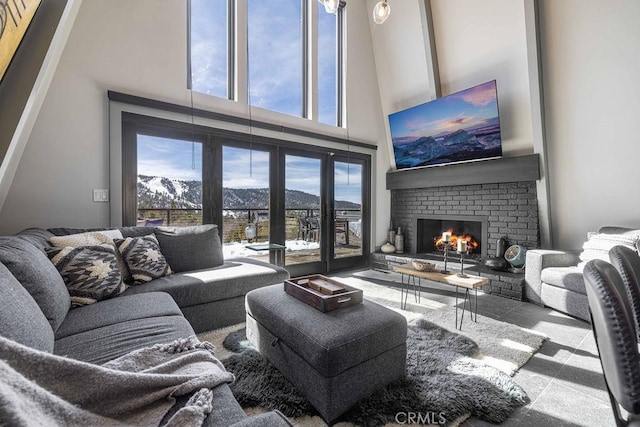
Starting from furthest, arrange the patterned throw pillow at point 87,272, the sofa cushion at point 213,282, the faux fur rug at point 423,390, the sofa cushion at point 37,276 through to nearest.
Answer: the sofa cushion at point 213,282 < the patterned throw pillow at point 87,272 < the faux fur rug at point 423,390 < the sofa cushion at point 37,276

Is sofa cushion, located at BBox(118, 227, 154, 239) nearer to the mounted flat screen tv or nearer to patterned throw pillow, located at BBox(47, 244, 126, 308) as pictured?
patterned throw pillow, located at BBox(47, 244, 126, 308)

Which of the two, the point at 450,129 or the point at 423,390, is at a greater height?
the point at 450,129

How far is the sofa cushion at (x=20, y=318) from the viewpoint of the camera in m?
0.99

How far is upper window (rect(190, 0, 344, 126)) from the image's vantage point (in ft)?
11.5

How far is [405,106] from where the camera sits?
16.0 ft

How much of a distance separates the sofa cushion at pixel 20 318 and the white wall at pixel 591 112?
4.69 metres

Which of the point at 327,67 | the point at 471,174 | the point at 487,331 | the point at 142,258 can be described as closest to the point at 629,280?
the point at 487,331

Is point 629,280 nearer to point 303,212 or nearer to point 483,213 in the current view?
point 483,213

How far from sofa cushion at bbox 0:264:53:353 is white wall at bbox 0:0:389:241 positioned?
175cm

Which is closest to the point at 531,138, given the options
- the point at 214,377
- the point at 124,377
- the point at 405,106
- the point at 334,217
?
the point at 405,106

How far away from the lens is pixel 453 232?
190 inches

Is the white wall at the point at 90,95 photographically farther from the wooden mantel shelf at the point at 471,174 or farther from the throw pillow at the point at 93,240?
the wooden mantel shelf at the point at 471,174

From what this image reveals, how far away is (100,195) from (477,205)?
4702 millimetres

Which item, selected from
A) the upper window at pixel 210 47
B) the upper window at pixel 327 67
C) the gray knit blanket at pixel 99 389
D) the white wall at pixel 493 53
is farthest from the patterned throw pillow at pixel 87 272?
the white wall at pixel 493 53
